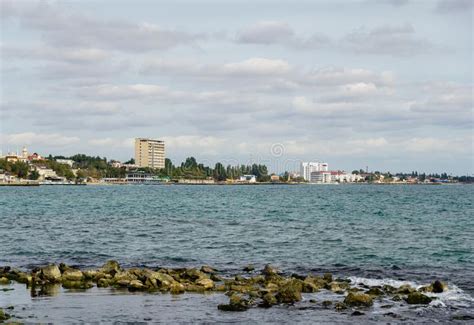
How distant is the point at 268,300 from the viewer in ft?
95.7

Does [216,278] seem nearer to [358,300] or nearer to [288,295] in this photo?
[288,295]

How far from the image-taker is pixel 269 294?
1186 inches

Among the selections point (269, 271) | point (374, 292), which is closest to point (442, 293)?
point (374, 292)

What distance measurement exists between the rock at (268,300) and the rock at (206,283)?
3.88m

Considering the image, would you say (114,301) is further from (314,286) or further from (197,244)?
(197,244)

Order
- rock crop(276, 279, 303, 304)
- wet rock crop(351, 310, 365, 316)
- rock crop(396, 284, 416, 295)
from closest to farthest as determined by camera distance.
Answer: wet rock crop(351, 310, 365, 316) → rock crop(276, 279, 303, 304) → rock crop(396, 284, 416, 295)

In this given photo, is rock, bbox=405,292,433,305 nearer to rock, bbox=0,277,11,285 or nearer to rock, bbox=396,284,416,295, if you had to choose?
rock, bbox=396,284,416,295

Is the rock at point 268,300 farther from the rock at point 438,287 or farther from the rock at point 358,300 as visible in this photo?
the rock at point 438,287

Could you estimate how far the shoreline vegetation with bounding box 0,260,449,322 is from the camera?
29391 mm

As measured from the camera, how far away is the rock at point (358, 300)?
29062 mm

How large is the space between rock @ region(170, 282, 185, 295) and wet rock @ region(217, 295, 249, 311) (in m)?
4.06

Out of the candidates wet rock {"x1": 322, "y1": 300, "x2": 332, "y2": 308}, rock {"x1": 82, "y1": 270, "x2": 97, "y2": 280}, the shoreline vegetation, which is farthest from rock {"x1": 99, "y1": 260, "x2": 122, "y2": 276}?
wet rock {"x1": 322, "y1": 300, "x2": 332, "y2": 308}

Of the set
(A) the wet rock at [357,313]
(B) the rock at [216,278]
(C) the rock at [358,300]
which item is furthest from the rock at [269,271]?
(A) the wet rock at [357,313]

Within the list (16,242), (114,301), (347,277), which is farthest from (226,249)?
(114,301)
